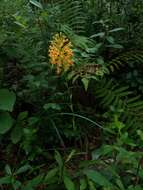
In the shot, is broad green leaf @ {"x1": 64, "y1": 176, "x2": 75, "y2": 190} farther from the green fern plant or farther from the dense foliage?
the green fern plant

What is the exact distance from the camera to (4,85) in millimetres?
3236

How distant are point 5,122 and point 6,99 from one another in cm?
16

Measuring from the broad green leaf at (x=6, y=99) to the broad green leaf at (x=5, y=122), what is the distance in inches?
3.2

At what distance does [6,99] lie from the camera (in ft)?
9.61

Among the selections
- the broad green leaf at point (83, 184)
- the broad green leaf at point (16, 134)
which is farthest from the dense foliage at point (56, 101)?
the broad green leaf at point (83, 184)

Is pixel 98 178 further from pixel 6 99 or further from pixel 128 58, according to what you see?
pixel 128 58

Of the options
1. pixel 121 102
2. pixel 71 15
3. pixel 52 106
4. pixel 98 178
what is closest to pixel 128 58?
pixel 121 102

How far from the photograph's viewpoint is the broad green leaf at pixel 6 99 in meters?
2.84

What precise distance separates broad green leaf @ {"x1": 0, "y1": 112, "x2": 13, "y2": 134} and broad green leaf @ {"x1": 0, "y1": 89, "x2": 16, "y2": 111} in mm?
81

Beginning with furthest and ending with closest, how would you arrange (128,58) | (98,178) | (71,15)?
(71,15), (128,58), (98,178)

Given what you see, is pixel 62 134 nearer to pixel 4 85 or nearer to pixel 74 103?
pixel 74 103

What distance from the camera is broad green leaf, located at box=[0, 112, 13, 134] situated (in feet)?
9.27

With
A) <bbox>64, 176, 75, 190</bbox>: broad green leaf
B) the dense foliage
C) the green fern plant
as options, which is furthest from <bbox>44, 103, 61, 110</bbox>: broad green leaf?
<bbox>64, 176, 75, 190</bbox>: broad green leaf

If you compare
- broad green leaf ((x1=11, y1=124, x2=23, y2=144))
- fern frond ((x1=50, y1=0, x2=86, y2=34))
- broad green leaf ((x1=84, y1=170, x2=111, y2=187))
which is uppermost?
fern frond ((x1=50, y1=0, x2=86, y2=34))
